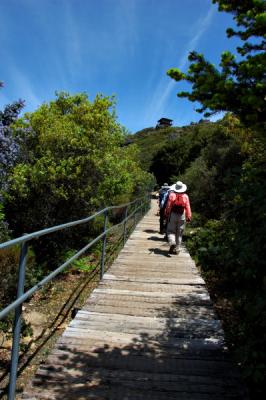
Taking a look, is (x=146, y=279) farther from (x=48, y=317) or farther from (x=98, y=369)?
(x=98, y=369)

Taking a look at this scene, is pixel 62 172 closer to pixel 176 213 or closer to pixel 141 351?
pixel 176 213

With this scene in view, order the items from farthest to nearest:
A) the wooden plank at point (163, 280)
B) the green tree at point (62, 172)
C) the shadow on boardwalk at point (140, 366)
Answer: the green tree at point (62, 172)
the wooden plank at point (163, 280)
the shadow on boardwalk at point (140, 366)

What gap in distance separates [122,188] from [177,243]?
155 inches

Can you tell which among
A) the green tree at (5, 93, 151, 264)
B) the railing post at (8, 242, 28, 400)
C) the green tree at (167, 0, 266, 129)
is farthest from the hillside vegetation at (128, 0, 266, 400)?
the green tree at (5, 93, 151, 264)

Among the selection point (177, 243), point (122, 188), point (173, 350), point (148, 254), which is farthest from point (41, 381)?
point (122, 188)

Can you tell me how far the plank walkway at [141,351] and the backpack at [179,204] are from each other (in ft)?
9.46

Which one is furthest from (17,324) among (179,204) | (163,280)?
(179,204)

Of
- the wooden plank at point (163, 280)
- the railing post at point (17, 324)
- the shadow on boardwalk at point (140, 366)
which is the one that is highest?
the railing post at point (17, 324)

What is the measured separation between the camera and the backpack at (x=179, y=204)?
817 centimetres

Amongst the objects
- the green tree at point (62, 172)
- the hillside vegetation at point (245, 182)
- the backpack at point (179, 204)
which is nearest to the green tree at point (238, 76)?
the hillside vegetation at point (245, 182)

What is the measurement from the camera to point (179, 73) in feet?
9.82

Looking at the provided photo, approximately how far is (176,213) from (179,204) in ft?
0.77

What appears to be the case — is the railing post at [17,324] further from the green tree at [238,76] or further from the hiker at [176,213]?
the hiker at [176,213]

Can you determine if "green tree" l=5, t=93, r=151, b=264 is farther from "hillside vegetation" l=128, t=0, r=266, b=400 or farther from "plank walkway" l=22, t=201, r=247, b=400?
"hillside vegetation" l=128, t=0, r=266, b=400
